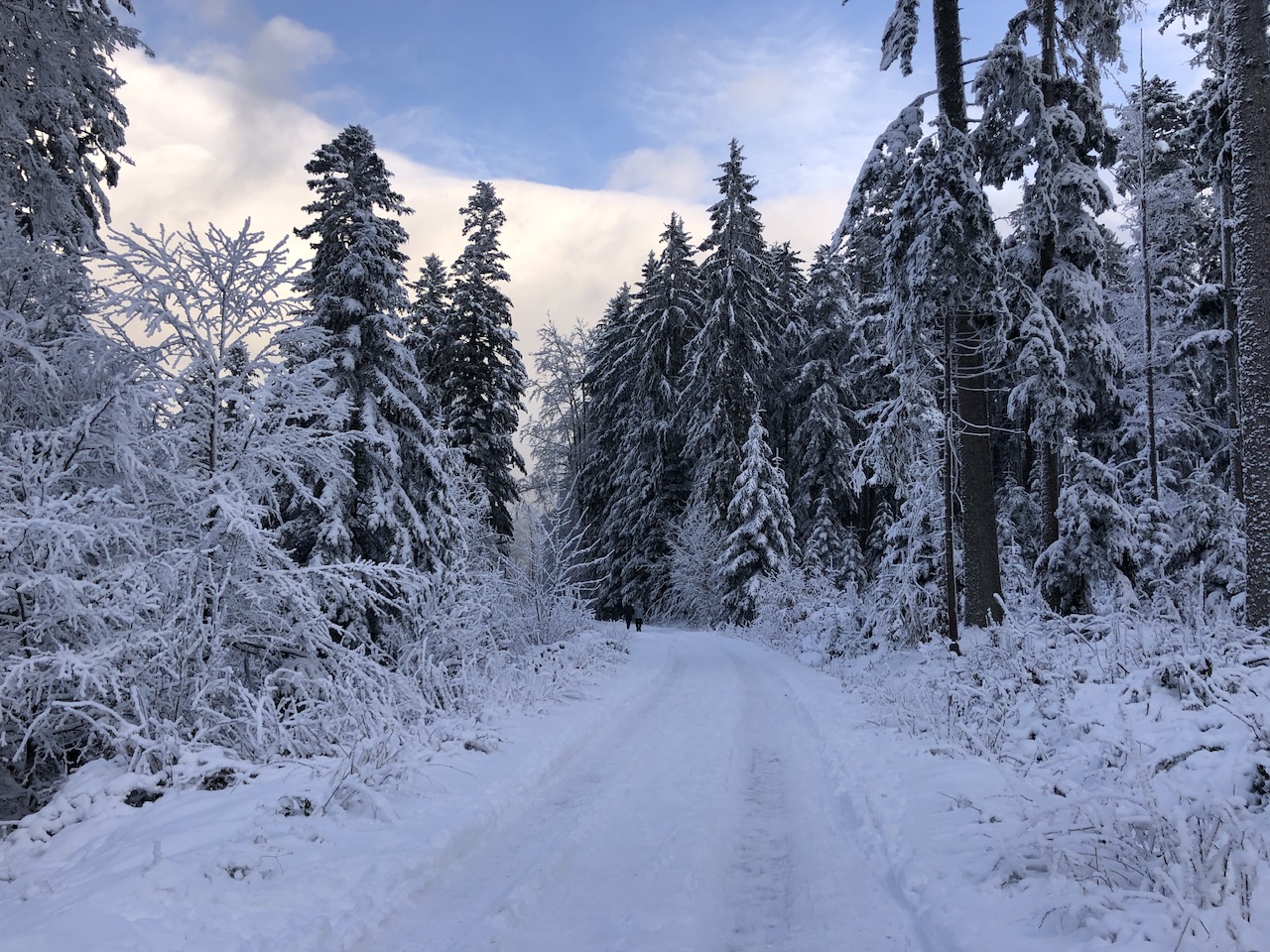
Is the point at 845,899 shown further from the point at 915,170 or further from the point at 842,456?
the point at 842,456

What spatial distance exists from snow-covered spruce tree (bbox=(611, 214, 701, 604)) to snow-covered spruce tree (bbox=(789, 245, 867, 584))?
5507mm

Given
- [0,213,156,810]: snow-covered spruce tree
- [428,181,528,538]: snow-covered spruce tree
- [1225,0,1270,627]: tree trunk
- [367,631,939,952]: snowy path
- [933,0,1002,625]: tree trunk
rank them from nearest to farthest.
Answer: [367,631,939,952]: snowy path, [0,213,156,810]: snow-covered spruce tree, [1225,0,1270,627]: tree trunk, [933,0,1002,625]: tree trunk, [428,181,528,538]: snow-covered spruce tree

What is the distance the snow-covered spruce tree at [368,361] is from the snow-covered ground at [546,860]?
8.92 m

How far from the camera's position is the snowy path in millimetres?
3529

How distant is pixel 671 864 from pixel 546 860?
2.55 feet

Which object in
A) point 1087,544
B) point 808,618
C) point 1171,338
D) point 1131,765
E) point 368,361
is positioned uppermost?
point 1171,338

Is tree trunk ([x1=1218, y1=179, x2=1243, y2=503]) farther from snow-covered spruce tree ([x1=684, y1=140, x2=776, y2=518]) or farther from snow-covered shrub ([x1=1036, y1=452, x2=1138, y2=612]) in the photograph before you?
snow-covered spruce tree ([x1=684, y1=140, x2=776, y2=518])

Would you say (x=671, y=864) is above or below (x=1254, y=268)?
below

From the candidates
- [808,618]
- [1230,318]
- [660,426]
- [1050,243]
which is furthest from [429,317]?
[1230,318]

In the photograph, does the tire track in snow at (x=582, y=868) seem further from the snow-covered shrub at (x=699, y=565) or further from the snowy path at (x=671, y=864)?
the snow-covered shrub at (x=699, y=565)

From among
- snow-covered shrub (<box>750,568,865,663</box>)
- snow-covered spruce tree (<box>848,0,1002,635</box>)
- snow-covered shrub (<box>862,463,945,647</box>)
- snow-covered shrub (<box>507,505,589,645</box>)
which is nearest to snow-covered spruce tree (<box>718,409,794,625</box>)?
snow-covered shrub (<box>750,568,865,663</box>)

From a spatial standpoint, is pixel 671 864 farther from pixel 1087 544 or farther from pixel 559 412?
pixel 559 412

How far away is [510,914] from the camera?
3660 mm

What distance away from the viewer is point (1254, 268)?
7480 millimetres
